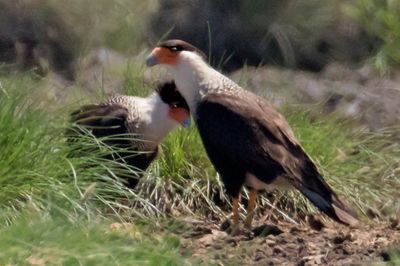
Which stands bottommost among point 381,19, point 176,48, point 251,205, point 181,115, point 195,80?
point 251,205

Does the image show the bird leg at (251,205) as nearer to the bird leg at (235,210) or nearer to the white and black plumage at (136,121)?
the bird leg at (235,210)

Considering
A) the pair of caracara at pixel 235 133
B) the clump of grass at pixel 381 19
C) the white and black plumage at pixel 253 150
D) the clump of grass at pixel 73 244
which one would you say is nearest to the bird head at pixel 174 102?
the pair of caracara at pixel 235 133

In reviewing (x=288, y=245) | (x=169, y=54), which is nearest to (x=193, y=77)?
(x=169, y=54)

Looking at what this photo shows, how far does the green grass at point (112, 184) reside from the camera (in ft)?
17.8

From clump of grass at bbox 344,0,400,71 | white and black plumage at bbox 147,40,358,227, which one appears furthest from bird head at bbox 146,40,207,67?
clump of grass at bbox 344,0,400,71

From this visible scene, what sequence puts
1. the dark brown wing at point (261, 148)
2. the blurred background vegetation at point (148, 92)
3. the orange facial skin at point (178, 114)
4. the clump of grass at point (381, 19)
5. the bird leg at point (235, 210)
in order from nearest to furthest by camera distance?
the blurred background vegetation at point (148, 92)
the dark brown wing at point (261, 148)
the bird leg at point (235, 210)
the orange facial skin at point (178, 114)
the clump of grass at point (381, 19)

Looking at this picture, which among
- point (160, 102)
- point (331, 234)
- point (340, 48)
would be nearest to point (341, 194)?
point (331, 234)

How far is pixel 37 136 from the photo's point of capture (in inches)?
258

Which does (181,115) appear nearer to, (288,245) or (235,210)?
(235,210)

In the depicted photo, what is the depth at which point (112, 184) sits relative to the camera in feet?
21.7

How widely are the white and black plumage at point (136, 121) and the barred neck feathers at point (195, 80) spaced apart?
0.20 meters

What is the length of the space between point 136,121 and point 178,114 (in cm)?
27

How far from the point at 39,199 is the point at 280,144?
1449 mm

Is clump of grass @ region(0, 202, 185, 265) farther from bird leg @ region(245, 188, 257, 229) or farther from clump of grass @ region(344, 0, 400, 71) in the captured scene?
clump of grass @ region(344, 0, 400, 71)
